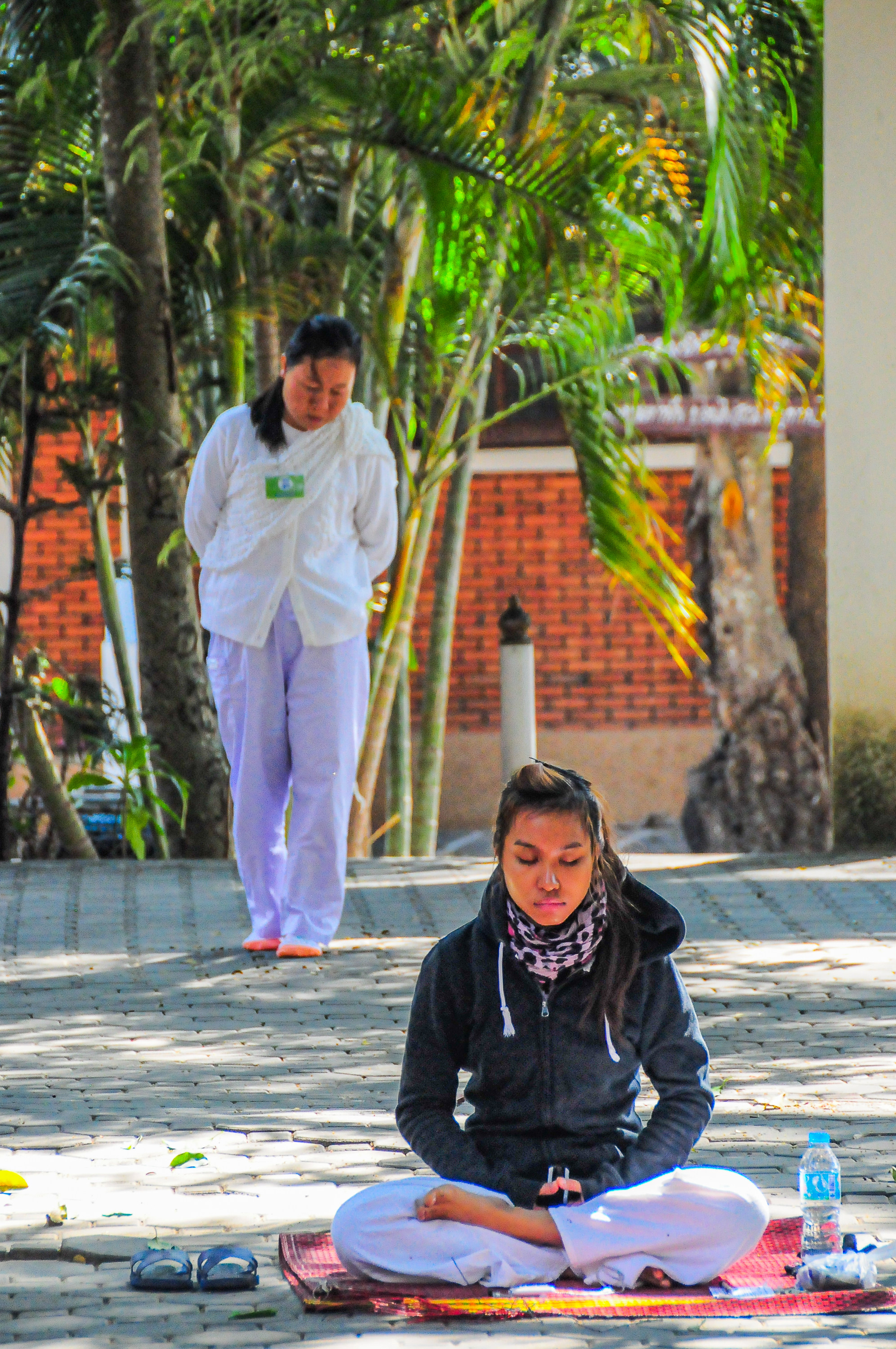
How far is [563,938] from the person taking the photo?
2986mm

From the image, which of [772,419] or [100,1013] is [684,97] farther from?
[100,1013]

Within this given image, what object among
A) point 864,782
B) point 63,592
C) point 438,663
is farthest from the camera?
point 63,592

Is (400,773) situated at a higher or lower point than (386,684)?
lower

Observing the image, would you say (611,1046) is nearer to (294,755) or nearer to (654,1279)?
(654,1279)

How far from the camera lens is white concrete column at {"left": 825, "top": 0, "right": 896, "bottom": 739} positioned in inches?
291

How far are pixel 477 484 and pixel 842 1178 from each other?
1071 cm

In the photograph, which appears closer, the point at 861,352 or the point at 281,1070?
the point at 281,1070

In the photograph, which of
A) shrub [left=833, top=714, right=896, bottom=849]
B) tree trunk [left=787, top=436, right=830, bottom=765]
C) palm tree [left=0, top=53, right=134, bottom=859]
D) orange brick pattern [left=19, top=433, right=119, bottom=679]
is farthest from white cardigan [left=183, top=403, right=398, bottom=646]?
orange brick pattern [left=19, top=433, right=119, bottom=679]

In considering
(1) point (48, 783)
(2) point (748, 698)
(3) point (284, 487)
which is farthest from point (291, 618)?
(2) point (748, 698)

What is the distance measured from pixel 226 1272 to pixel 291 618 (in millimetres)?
3001

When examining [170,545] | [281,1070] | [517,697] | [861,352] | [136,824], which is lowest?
[281,1070]

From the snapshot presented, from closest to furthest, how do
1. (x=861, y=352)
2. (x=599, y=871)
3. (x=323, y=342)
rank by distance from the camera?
1. (x=599, y=871)
2. (x=323, y=342)
3. (x=861, y=352)

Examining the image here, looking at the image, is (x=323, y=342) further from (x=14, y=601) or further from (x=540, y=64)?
(x=540, y=64)

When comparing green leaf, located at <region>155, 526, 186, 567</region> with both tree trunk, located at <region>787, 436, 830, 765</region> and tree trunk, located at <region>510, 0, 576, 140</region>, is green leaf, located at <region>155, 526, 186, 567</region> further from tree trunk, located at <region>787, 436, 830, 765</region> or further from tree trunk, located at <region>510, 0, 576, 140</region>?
tree trunk, located at <region>787, 436, 830, 765</region>
